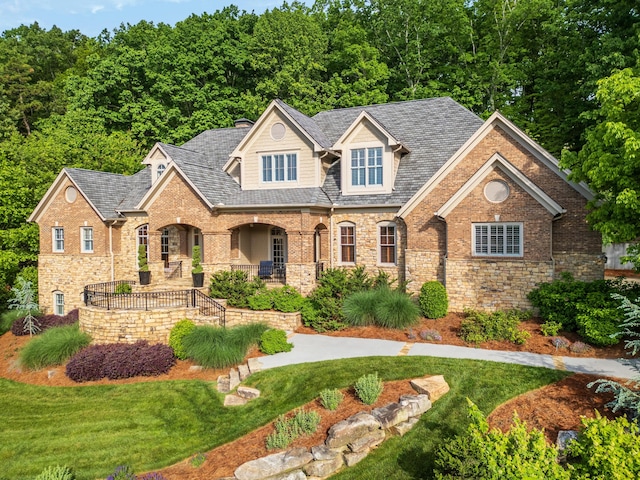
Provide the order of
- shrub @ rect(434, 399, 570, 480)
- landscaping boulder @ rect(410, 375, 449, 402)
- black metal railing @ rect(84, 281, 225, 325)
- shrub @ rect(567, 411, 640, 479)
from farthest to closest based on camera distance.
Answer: black metal railing @ rect(84, 281, 225, 325)
landscaping boulder @ rect(410, 375, 449, 402)
shrub @ rect(567, 411, 640, 479)
shrub @ rect(434, 399, 570, 480)

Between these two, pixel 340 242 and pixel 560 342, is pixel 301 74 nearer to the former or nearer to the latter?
pixel 340 242

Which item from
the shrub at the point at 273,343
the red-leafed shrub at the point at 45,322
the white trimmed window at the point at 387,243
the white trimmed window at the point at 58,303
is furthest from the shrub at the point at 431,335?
the white trimmed window at the point at 58,303

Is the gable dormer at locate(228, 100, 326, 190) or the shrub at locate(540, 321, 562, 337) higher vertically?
the gable dormer at locate(228, 100, 326, 190)

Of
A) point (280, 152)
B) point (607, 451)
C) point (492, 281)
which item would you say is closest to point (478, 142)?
point (492, 281)

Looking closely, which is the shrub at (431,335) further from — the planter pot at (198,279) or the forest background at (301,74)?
the forest background at (301,74)

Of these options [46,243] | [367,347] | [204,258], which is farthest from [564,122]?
[46,243]

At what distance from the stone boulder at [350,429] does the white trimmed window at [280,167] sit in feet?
46.9

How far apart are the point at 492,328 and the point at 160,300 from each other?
44.3 ft

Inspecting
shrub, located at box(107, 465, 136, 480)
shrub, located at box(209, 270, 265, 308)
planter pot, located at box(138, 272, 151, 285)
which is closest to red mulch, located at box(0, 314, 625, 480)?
shrub, located at box(107, 465, 136, 480)

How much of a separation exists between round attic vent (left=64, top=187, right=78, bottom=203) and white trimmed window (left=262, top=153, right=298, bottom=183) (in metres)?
11.5

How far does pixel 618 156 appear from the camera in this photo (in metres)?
11.5

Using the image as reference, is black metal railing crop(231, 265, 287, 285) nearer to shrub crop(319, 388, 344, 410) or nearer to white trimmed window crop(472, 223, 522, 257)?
white trimmed window crop(472, 223, 522, 257)

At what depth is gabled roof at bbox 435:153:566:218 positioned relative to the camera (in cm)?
1499

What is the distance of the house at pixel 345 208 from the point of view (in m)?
15.7
